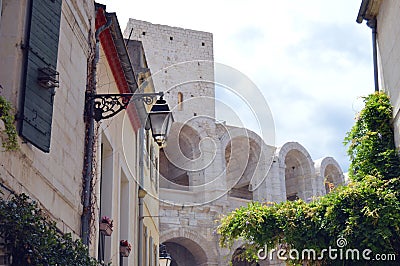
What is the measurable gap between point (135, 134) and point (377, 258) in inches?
171

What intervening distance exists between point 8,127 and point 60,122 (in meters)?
1.46

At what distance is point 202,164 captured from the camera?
2384 centimetres

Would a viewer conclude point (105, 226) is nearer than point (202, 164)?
Yes

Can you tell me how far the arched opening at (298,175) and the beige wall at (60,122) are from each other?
19974 millimetres

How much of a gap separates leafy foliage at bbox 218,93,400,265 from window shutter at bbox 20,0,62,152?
4.94m

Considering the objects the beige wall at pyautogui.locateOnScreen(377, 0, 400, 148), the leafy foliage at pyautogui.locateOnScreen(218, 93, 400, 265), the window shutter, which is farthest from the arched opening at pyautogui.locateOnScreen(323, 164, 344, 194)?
the window shutter

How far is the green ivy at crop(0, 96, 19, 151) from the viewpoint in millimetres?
4422

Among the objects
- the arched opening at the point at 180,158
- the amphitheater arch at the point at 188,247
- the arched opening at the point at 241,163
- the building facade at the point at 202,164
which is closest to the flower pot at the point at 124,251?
the building facade at the point at 202,164

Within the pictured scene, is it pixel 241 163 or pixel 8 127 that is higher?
pixel 241 163

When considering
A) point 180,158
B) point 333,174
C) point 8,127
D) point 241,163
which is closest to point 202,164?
point 180,158

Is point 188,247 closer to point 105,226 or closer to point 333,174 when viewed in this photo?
point 333,174

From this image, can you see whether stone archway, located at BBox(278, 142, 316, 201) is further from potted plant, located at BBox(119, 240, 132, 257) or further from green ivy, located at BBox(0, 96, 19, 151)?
green ivy, located at BBox(0, 96, 19, 151)

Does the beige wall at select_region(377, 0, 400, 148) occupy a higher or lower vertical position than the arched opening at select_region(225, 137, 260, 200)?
lower

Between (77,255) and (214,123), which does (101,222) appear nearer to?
(77,255)
